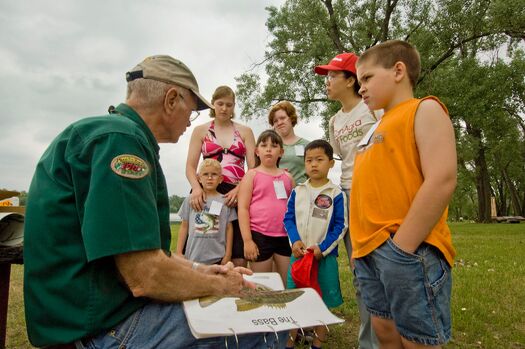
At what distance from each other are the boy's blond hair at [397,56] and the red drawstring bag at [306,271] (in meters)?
1.73

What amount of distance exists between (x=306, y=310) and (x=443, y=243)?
727 mm

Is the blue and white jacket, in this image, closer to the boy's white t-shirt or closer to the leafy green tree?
the boy's white t-shirt

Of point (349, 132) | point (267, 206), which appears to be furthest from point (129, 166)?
point (267, 206)

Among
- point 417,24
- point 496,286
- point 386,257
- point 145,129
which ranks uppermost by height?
point 417,24

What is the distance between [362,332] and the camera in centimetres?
315

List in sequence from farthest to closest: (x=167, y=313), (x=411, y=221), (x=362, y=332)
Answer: (x=362, y=332) < (x=411, y=221) < (x=167, y=313)

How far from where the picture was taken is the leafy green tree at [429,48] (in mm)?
14617

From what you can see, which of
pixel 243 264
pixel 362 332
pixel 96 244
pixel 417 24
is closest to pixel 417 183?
pixel 96 244

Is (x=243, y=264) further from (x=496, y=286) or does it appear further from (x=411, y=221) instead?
(x=496, y=286)

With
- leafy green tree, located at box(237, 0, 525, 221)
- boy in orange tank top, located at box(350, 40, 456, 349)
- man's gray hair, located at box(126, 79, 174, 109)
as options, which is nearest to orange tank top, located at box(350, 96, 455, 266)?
boy in orange tank top, located at box(350, 40, 456, 349)

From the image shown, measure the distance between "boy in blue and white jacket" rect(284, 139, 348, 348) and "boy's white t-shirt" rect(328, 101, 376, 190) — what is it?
179 millimetres

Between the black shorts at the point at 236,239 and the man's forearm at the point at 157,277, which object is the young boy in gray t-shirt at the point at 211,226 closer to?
the black shorts at the point at 236,239

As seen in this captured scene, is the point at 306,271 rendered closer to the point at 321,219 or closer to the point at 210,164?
the point at 321,219

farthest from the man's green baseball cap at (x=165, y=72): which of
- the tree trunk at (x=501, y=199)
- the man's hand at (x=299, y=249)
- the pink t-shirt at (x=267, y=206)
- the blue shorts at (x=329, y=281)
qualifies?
the tree trunk at (x=501, y=199)
